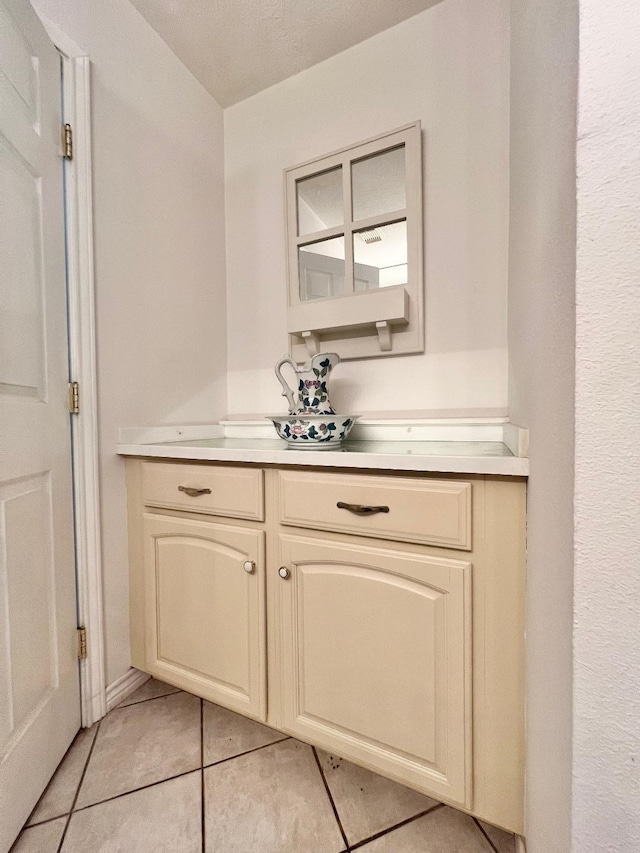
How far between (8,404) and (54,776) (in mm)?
961

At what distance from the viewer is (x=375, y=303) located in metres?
1.36

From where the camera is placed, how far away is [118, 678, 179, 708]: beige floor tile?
129 cm

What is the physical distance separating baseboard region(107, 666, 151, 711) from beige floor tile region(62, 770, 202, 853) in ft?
1.14

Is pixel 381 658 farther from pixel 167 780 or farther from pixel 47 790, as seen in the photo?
pixel 47 790

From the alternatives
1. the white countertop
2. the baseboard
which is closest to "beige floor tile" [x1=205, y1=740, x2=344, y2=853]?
the baseboard

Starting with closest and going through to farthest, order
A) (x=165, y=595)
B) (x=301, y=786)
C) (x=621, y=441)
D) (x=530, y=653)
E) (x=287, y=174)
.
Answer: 1. (x=621, y=441)
2. (x=530, y=653)
3. (x=301, y=786)
4. (x=165, y=595)
5. (x=287, y=174)

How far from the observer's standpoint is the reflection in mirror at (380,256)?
1394mm

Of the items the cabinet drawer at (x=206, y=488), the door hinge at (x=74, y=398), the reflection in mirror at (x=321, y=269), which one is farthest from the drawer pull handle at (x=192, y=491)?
the reflection in mirror at (x=321, y=269)

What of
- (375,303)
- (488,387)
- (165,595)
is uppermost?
(375,303)

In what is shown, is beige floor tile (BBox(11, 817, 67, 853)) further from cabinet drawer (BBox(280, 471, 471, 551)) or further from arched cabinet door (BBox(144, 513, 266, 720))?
cabinet drawer (BBox(280, 471, 471, 551))

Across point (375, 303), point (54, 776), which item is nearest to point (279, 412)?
point (375, 303)

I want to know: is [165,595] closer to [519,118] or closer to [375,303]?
[375,303]

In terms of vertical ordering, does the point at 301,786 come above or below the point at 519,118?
below

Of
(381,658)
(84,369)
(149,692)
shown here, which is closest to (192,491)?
(84,369)
